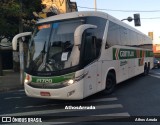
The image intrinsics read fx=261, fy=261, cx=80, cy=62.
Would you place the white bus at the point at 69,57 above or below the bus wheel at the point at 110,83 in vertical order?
above

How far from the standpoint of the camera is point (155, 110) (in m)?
7.86

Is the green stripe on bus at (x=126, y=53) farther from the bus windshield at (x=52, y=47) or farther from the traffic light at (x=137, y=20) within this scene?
the traffic light at (x=137, y=20)

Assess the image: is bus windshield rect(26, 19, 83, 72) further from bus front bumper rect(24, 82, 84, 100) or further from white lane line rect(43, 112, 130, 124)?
white lane line rect(43, 112, 130, 124)

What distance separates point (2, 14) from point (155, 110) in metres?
12.9

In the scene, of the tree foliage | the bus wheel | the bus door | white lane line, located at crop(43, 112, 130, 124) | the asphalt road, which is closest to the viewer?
white lane line, located at crop(43, 112, 130, 124)

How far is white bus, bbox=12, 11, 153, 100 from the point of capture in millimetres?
8320

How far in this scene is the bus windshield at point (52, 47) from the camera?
8547 millimetres

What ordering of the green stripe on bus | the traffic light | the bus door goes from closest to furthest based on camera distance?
1. the bus door
2. the green stripe on bus
3. the traffic light

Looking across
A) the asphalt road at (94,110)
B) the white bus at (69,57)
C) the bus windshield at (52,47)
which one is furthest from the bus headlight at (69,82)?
the asphalt road at (94,110)

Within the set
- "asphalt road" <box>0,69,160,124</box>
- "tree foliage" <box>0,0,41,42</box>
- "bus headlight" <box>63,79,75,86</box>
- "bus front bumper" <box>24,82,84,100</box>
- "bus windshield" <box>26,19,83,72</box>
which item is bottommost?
"asphalt road" <box>0,69,160,124</box>

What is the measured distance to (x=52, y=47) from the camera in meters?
8.83

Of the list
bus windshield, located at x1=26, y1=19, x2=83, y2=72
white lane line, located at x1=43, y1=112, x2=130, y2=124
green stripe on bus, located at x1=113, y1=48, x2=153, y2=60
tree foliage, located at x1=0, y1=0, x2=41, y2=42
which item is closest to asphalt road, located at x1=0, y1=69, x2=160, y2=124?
white lane line, located at x1=43, y1=112, x2=130, y2=124

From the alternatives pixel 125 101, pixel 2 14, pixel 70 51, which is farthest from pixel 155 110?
pixel 2 14

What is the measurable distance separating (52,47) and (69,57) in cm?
77
